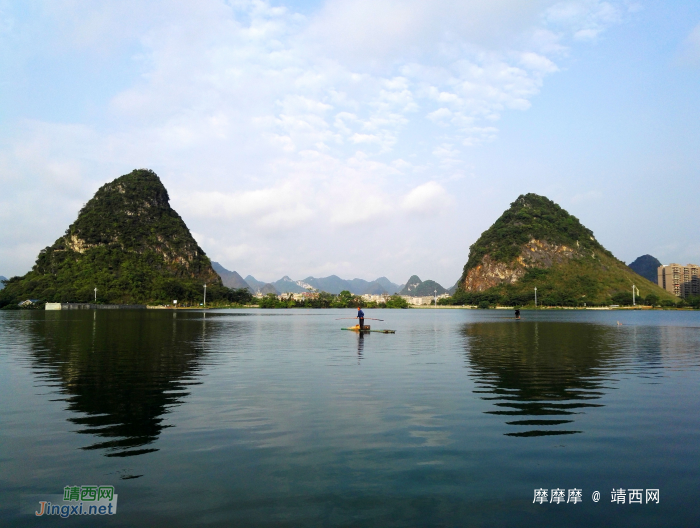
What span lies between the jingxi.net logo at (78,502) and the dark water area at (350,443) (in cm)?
20

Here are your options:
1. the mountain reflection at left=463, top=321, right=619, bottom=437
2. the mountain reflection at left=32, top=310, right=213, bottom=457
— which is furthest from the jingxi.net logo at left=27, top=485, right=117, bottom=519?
the mountain reflection at left=463, top=321, right=619, bottom=437

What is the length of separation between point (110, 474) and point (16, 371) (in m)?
17.5

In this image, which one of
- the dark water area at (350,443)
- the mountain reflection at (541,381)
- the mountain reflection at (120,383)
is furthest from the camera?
the mountain reflection at (541,381)

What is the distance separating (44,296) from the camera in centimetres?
16812

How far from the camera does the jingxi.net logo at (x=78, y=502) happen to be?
7366mm

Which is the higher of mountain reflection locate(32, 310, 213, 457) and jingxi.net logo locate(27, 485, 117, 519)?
jingxi.net logo locate(27, 485, 117, 519)

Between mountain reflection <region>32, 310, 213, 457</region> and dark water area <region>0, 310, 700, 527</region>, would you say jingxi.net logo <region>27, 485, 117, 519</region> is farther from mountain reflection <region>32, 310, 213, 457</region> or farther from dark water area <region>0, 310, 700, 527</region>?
mountain reflection <region>32, 310, 213, 457</region>

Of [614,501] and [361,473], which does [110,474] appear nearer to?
[361,473]

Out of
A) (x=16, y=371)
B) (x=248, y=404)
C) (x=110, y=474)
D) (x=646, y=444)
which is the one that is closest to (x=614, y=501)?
(x=646, y=444)

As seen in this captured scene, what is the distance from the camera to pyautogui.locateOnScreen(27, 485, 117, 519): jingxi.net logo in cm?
737

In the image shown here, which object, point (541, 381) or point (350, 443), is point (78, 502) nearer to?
point (350, 443)

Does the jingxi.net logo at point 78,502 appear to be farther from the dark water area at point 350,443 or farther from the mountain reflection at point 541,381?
the mountain reflection at point 541,381

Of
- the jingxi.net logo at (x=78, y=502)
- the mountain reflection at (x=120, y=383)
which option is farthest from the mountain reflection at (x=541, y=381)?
the mountain reflection at (x=120, y=383)

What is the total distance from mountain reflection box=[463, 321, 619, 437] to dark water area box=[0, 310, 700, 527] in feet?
0.38
